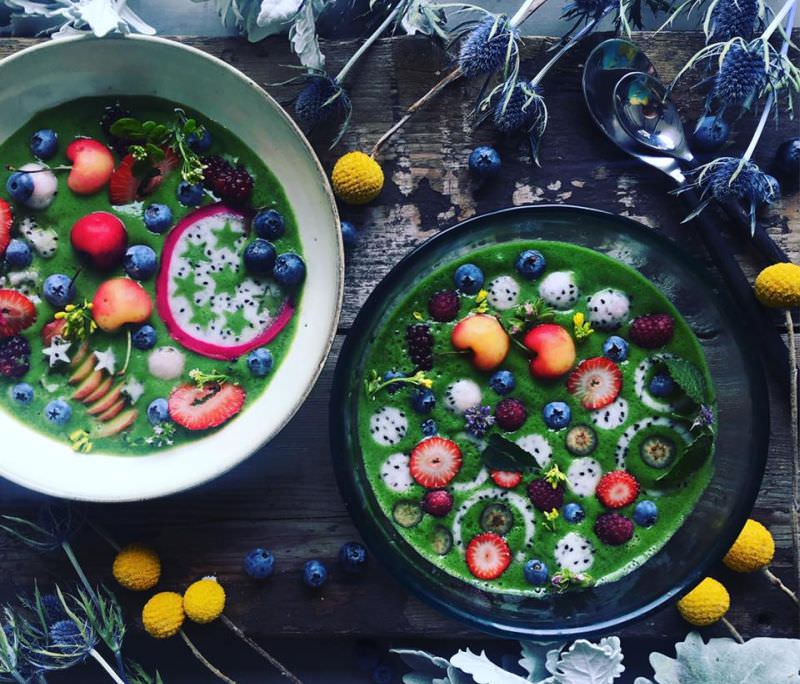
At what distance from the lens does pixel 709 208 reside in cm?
182

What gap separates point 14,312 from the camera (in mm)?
1715

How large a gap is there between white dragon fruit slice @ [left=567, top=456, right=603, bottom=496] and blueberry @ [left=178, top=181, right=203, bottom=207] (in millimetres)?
990

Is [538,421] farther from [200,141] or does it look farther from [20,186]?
[20,186]

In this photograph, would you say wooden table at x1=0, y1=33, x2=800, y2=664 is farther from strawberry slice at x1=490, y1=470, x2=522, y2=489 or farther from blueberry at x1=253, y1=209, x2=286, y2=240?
strawberry slice at x1=490, y1=470, x2=522, y2=489

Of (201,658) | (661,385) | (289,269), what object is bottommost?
(201,658)

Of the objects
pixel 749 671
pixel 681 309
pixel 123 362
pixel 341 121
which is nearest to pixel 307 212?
pixel 341 121

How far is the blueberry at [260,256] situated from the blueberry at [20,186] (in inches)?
18.3

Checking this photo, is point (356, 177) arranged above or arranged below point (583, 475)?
above

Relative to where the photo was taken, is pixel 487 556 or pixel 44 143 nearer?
pixel 44 143

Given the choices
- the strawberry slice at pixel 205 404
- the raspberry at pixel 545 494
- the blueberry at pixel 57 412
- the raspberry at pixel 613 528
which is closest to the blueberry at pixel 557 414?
the raspberry at pixel 545 494

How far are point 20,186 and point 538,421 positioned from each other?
47.1 inches

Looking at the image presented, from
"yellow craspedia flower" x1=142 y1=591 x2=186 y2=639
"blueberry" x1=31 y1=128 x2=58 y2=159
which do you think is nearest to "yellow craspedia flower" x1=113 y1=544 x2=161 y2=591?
"yellow craspedia flower" x1=142 y1=591 x2=186 y2=639

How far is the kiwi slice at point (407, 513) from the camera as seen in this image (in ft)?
5.94

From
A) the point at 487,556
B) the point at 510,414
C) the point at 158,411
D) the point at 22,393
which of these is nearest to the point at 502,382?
the point at 510,414
